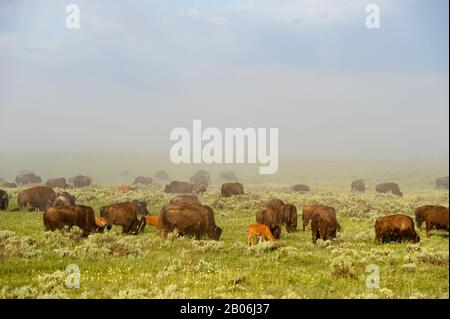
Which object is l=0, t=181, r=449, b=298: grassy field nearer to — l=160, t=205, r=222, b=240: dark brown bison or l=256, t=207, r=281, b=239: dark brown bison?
l=256, t=207, r=281, b=239: dark brown bison

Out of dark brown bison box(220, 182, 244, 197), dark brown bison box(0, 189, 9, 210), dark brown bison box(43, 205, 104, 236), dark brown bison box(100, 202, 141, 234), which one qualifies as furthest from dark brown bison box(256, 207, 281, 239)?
dark brown bison box(220, 182, 244, 197)

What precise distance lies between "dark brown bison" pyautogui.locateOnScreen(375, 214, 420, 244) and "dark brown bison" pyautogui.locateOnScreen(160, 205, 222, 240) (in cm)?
629

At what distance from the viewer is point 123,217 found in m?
22.8

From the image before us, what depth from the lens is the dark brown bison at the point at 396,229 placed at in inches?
798

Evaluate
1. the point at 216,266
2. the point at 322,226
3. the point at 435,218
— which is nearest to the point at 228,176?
the point at 435,218

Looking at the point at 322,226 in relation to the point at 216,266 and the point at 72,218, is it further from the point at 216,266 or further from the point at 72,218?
the point at 72,218

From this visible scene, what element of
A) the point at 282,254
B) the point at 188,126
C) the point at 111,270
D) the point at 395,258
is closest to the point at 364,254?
the point at 395,258

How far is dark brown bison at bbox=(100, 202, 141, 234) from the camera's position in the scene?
22.7 meters

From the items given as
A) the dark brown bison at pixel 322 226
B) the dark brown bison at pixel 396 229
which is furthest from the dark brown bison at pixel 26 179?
the dark brown bison at pixel 396 229

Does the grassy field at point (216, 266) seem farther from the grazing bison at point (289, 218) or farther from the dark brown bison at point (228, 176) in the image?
the dark brown bison at point (228, 176)

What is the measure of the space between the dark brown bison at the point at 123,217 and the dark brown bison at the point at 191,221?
2.14 meters

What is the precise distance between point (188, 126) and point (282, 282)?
16645cm
